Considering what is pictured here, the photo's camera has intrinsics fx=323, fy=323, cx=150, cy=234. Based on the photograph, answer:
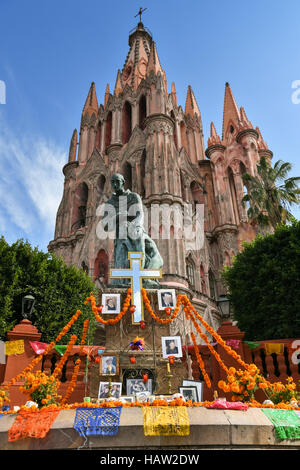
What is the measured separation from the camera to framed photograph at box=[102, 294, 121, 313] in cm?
711

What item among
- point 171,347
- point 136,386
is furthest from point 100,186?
point 136,386

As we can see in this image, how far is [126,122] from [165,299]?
29619 mm

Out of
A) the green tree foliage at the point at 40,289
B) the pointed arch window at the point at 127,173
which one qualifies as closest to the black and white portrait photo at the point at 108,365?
the green tree foliage at the point at 40,289

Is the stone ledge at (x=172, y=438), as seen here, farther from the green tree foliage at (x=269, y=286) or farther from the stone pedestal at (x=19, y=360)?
the green tree foliage at (x=269, y=286)

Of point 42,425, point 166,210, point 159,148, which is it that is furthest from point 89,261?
point 42,425

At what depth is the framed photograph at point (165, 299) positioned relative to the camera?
728cm

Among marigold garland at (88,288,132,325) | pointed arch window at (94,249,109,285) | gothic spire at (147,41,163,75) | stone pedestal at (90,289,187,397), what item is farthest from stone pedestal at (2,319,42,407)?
gothic spire at (147,41,163,75)

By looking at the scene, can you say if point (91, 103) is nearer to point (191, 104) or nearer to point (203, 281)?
point (191, 104)

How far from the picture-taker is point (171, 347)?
261 inches

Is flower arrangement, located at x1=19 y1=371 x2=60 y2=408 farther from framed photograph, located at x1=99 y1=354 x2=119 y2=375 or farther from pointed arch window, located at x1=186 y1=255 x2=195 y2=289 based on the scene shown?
pointed arch window, located at x1=186 y1=255 x2=195 y2=289

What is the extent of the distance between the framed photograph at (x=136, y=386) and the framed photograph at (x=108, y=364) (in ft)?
1.14

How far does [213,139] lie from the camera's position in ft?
104

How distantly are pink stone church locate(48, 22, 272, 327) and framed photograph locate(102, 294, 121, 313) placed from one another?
13167mm
